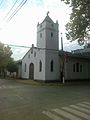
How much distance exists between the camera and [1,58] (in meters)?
52.7

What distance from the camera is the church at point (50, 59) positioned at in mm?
35062

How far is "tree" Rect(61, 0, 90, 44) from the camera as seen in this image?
22.2 metres

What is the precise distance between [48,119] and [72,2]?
17003 mm

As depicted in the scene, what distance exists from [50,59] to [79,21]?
1266cm

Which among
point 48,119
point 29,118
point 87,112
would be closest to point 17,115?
point 29,118

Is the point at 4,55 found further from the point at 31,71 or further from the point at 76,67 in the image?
the point at 76,67

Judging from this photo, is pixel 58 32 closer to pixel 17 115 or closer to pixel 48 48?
pixel 48 48

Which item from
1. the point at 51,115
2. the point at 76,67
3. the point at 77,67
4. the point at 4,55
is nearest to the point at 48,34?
the point at 76,67

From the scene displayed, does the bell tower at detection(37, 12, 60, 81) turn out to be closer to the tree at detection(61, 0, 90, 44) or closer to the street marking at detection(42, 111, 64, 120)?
the tree at detection(61, 0, 90, 44)

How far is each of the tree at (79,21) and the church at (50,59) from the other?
873cm

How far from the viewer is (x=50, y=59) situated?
116ft

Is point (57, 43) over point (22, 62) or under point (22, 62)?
over

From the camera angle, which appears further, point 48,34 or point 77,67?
point 77,67

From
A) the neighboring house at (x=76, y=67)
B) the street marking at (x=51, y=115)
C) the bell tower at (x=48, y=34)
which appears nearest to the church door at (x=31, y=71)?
the bell tower at (x=48, y=34)
